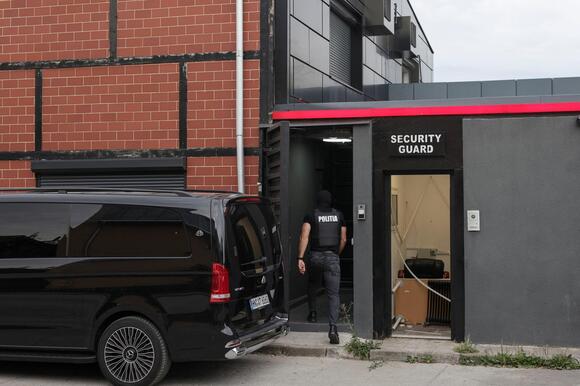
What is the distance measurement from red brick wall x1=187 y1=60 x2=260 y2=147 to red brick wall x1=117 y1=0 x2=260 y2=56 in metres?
0.30

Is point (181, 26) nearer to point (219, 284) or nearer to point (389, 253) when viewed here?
point (389, 253)

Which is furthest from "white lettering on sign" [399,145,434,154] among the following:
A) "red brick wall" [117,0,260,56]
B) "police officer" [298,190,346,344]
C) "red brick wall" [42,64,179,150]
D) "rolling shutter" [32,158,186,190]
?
"red brick wall" [42,64,179,150]

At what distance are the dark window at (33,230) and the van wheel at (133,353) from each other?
3.33 ft

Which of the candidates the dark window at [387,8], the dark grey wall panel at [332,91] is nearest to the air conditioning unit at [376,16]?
the dark window at [387,8]

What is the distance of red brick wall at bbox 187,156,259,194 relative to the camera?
968cm

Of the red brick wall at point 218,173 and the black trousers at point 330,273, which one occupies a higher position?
the red brick wall at point 218,173

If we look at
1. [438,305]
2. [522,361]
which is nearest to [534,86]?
[438,305]

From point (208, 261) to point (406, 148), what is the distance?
338 centimetres

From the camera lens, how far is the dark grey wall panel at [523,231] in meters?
8.38

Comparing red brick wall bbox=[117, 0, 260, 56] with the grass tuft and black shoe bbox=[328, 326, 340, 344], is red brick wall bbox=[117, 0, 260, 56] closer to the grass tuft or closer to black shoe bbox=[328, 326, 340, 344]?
black shoe bbox=[328, 326, 340, 344]

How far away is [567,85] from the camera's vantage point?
1515cm

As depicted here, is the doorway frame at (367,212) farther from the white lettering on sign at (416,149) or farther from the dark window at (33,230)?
the dark window at (33,230)

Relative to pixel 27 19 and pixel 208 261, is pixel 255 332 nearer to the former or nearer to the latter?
pixel 208 261

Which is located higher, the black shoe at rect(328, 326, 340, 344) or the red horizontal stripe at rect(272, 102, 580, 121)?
the red horizontal stripe at rect(272, 102, 580, 121)
